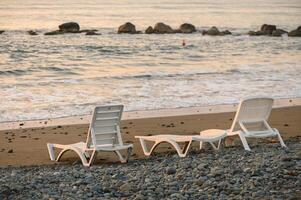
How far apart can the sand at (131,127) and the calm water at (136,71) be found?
1193 mm

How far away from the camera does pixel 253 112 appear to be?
407 inches

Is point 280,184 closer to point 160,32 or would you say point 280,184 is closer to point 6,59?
point 6,59

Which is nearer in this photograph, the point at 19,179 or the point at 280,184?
the point at 280,184

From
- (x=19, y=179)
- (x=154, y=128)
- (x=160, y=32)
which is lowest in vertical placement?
(x=160, y=32)

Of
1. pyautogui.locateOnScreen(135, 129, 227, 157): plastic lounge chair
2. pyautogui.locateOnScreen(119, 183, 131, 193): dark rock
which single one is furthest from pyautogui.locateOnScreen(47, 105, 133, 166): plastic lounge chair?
pyautogui.locateOnScreen(119, 183, 131, 193): dark rock

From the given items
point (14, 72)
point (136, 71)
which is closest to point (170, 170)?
point (14, 72)

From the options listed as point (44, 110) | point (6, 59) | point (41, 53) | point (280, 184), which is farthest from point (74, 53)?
point (280, 184)

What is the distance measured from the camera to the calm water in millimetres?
19109

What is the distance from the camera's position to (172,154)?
405 inches

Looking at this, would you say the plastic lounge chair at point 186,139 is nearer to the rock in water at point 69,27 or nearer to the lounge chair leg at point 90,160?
the lounge chair leg at point 90,160

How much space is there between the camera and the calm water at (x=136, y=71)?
19109 millimetres

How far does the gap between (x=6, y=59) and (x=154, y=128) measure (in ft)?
79.4

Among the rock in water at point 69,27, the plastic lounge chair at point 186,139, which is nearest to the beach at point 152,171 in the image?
the plastic lounge chair at point 186,139

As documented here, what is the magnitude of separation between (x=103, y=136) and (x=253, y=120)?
2294 millimetres
